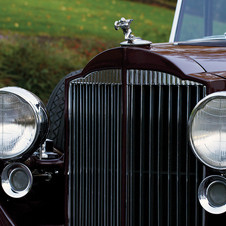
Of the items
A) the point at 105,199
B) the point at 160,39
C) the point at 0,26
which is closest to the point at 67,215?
the point at 105,199

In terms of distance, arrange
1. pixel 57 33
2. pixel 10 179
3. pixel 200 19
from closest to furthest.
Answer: pixel 10 179
pixel 200 19
pixel 57 33

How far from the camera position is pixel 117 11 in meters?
10.7

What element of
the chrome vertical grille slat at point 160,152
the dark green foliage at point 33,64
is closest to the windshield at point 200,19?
the chrome vertical grille slat at point 160,152

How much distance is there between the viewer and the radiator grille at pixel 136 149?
1812mm

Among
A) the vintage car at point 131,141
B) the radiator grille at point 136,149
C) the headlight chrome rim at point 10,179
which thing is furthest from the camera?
the headlight chrome rim at point 10,179

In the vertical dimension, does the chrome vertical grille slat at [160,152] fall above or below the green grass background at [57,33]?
below

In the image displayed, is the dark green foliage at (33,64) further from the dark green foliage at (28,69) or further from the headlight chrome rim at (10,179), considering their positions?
the headlight chrome rim at (10,179)

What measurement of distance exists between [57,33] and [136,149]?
25.1 ft

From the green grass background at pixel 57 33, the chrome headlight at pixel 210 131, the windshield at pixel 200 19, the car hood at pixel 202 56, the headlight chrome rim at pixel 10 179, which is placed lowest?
the headlight chrome rim at pixel 10 179

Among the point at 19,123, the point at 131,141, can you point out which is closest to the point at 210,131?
the point at 131,141

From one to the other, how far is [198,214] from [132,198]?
34 centimetres

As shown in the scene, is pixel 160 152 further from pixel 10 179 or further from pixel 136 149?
pixel 10 179

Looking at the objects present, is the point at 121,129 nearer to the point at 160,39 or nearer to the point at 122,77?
the point at 122,77

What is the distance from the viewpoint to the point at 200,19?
10.0 feet
